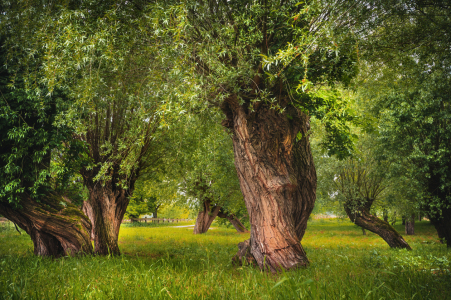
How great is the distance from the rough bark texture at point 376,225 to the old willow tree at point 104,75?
13.1 meters

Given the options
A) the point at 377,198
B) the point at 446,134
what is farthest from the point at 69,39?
the point at 377,198

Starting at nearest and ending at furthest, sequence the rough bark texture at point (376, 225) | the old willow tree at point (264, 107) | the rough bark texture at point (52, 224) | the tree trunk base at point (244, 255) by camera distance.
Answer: the old willow tree at point (264, 107)
the tree trunk base at point (244, 255)
the rough bark texture at point (52, 224)
the rough bark texture at point (376, 225)

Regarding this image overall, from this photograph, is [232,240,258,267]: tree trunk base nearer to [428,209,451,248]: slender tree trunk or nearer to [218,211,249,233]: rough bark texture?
[428,209,451,248]: slender tree trunk

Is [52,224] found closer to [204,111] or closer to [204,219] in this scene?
[204,111]

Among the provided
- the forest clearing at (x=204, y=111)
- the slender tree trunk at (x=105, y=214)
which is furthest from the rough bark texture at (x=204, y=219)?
the slender tree trunk at (x=105, y=214)

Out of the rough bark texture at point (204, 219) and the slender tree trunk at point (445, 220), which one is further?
the rough bark texture at point (204, 219)

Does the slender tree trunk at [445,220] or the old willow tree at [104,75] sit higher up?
the old willow tree at [104,75]

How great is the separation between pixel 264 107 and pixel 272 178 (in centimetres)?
201

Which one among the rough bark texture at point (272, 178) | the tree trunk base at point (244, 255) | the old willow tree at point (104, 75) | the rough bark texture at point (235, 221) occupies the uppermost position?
the old willow tree at point (104, 75)

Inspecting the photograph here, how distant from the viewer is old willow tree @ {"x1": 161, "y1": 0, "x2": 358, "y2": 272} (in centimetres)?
561

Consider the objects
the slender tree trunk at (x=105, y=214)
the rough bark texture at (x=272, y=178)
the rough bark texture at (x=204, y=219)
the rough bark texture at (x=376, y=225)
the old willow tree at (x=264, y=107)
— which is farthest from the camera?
the rough bark texture at (x=204, y=219)

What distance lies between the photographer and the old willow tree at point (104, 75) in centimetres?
508

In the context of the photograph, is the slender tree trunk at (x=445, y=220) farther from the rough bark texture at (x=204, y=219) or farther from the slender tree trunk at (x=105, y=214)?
the rough bark texture at (x=204, y=219)

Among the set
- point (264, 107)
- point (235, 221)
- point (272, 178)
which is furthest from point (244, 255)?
point (235, 221)
